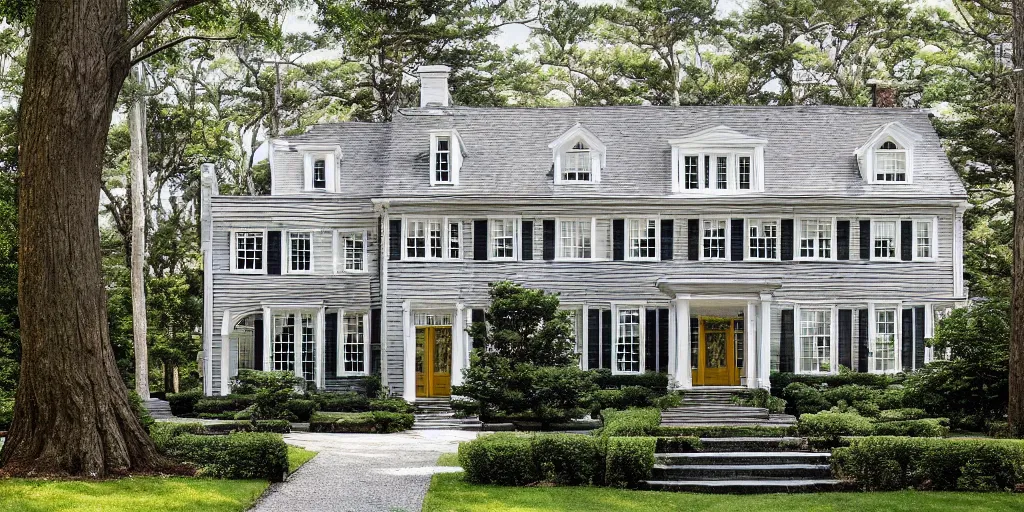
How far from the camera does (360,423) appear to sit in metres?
27.8

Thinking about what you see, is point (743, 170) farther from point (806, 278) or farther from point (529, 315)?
point (529, 315)

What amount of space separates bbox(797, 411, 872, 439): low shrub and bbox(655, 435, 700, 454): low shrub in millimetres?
2405

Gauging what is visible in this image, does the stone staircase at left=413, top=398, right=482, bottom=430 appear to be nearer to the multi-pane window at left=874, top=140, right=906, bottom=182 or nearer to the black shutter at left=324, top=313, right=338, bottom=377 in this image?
the black shutter at left=324, top=313, right=338, bottom=377

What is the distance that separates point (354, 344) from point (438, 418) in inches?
195

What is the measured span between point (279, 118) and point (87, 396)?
2905 cm

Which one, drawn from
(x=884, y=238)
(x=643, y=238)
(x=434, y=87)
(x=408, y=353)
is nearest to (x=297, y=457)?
(x=408, y=353)

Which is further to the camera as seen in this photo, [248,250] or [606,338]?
Answer: [248,250]

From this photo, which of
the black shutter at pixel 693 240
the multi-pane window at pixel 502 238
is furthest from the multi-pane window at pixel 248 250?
the black shutter at pixel 693 240

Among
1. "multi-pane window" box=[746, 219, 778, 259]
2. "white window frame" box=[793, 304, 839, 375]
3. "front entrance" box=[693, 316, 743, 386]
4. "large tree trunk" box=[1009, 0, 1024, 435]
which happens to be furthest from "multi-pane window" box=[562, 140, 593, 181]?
"large tree trunk" box=[1009, 0, 1024, 435]

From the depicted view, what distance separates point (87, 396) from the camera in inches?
690

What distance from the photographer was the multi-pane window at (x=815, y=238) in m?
33.7

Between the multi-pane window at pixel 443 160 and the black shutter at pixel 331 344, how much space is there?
15.5ft

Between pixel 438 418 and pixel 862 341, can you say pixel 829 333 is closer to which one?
pixel 862 341

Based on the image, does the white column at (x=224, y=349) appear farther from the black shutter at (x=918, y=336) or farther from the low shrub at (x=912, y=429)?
the low shrub at (x=912, y=429)
